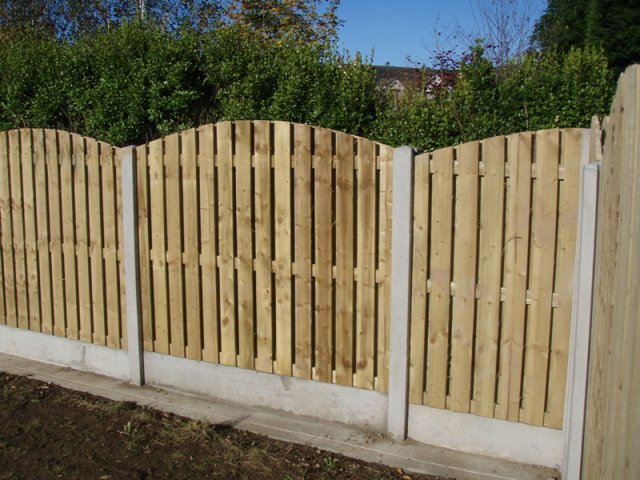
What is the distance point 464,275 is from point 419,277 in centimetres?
31

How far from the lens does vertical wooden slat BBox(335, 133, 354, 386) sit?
15.1ft

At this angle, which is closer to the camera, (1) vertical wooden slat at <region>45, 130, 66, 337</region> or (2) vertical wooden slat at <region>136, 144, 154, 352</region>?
(2) vertical wooden slat at <region>136, 144, 154, 352</region>

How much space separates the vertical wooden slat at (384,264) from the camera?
448cm

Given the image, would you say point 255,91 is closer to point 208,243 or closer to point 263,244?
point 208,243

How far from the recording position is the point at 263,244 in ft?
16.4

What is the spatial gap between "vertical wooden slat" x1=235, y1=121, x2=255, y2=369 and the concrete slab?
0.46 m

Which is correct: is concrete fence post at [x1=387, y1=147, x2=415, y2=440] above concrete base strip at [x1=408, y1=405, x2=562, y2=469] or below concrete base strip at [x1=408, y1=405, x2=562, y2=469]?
above

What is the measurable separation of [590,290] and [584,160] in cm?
77

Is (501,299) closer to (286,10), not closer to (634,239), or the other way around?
(634,239)

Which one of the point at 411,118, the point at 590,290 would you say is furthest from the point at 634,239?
the point at 411,118

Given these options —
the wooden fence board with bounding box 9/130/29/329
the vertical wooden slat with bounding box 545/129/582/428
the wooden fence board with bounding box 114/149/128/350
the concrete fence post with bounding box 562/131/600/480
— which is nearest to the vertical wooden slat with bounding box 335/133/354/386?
the vertical wooden slat with bounding box 545/129/582/428

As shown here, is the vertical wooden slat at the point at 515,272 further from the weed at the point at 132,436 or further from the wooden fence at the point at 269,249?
the weed at the point at 132,436

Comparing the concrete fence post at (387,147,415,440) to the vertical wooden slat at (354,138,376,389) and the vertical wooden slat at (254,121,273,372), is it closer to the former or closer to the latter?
the vertical wooden slat at (354,138,376,389)

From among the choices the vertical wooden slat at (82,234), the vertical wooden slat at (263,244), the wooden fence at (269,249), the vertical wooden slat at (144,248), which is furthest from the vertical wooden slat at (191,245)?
the vertical wooden slat at (82,234)
